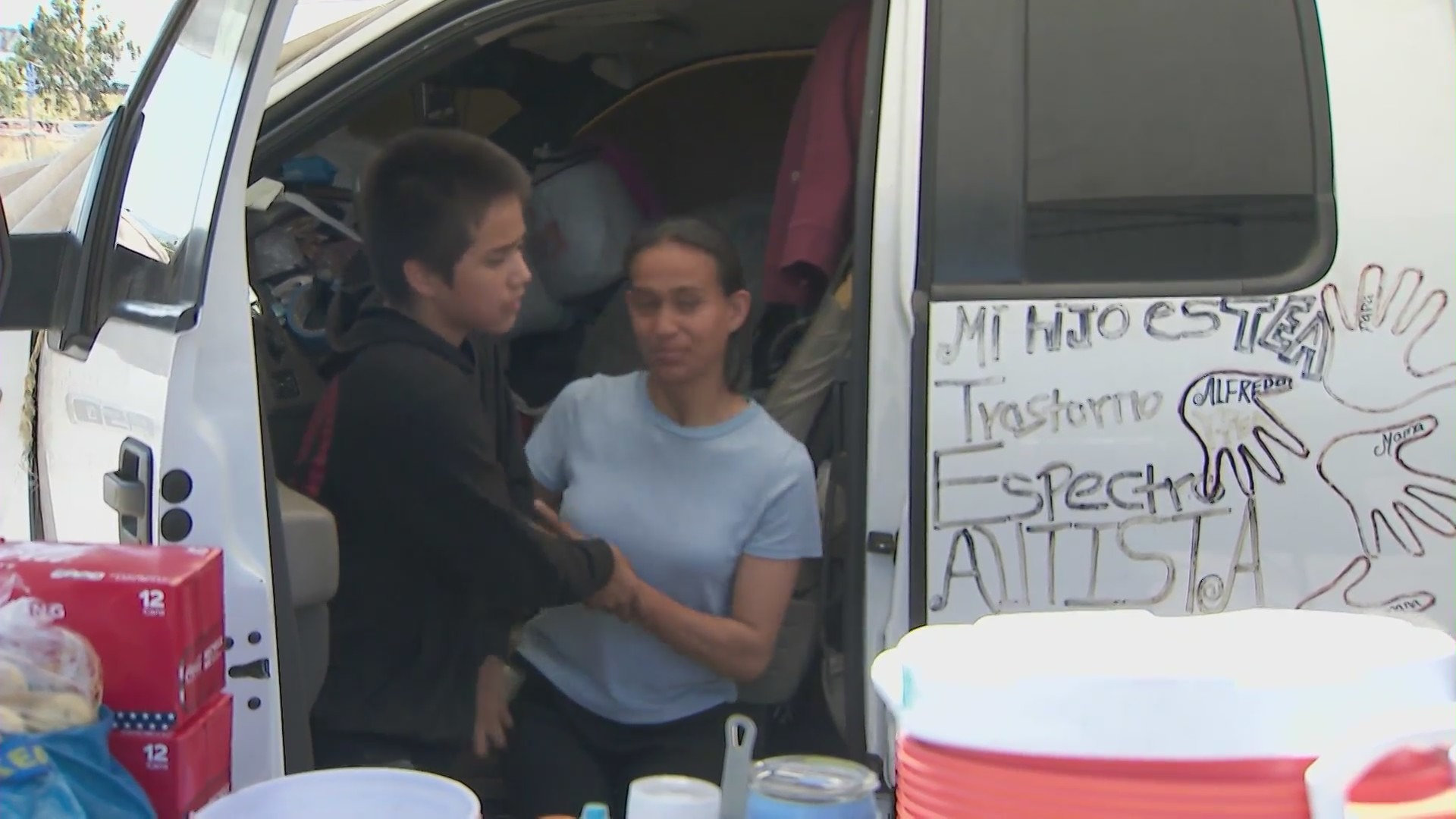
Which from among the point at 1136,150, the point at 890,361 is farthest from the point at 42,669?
the point at 1136,150

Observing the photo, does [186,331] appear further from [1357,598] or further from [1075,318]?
[1357,598]

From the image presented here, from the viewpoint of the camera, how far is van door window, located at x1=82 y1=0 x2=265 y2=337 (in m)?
1.77

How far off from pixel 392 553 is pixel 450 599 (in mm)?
136

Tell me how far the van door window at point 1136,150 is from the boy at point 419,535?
0.89 m

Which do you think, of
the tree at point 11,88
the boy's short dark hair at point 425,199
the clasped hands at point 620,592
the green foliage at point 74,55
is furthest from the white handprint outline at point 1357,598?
the tree at point 11,88

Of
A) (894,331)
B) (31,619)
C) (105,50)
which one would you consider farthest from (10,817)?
(105,50)

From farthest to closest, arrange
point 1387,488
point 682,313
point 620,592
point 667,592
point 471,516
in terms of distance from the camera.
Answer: point 682,313, point 667,592, point 620,592, point 471,516, point 1387,488

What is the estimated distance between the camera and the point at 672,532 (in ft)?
8.53

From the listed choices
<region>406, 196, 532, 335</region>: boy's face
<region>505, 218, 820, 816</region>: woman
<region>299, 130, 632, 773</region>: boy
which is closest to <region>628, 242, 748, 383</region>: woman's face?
<region>505, 218, 820, 816</region>: woman

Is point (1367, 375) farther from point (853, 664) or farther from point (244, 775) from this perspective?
point (244, 775)

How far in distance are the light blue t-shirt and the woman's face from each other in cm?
13

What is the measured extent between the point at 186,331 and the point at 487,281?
2.96ft

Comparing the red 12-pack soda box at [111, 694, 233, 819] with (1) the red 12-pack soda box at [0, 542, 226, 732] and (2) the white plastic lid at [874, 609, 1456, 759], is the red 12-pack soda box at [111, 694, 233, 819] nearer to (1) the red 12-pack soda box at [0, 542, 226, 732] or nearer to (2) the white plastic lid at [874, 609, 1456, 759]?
(1) the red 12-pack soda box at [0, 542, 226, 732]

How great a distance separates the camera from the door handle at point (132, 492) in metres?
1.75
